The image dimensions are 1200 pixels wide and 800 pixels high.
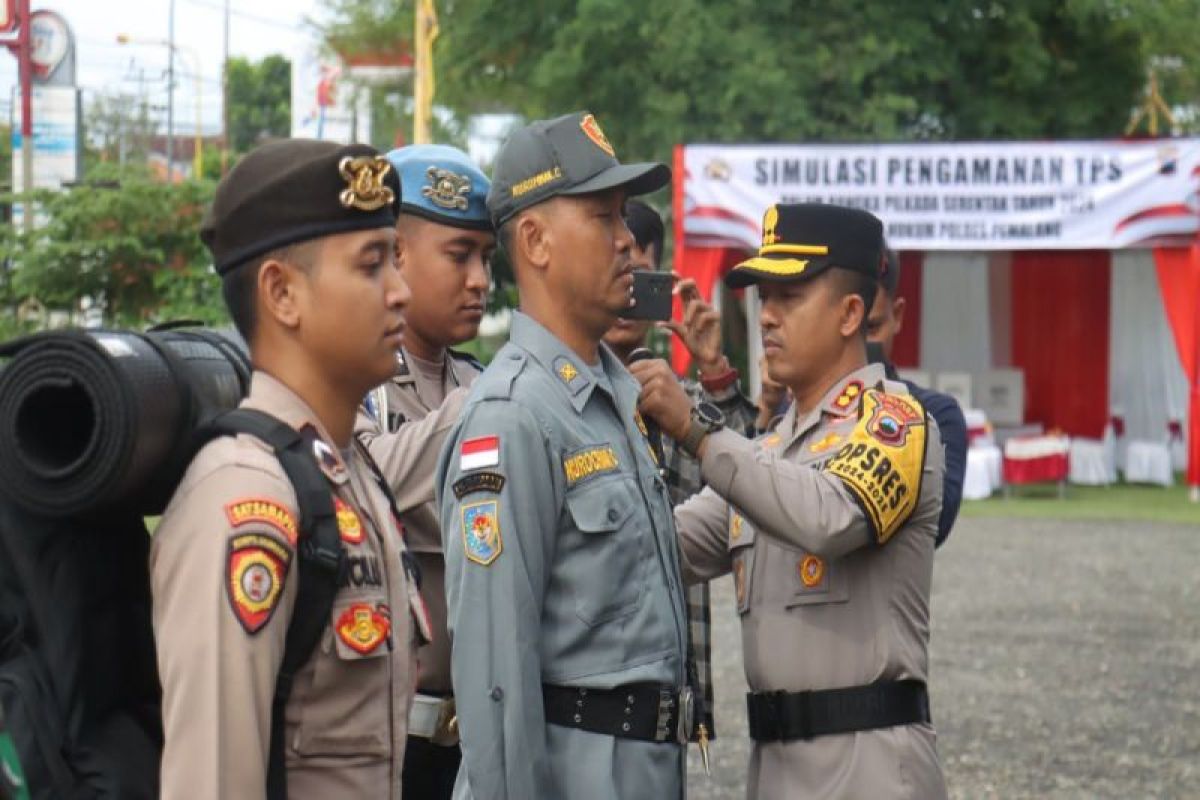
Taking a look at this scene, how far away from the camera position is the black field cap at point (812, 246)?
13.1ft

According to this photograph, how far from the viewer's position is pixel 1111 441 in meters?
24.0

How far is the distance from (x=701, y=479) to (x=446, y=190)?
1.42 metres

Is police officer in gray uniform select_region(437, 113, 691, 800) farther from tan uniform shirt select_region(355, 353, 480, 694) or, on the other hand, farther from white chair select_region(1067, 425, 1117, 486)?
white chair select_region(1067, 425, 1117, 486)

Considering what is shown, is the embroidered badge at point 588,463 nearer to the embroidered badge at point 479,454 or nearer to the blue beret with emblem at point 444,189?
the embroidered badge at point 479,454

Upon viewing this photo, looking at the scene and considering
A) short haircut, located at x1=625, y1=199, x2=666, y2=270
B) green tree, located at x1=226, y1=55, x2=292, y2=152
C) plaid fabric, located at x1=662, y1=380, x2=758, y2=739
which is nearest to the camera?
plaid fabric, located at x1=662, y1=380, x2=758, y2=739

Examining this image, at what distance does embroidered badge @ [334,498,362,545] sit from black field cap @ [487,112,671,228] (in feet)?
3.05

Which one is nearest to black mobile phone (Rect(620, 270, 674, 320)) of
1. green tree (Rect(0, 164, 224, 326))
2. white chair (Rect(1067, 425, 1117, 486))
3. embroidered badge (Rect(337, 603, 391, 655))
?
embroidered badge (Rect(337, 603, 391, 655))

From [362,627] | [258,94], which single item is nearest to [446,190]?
[362,627]

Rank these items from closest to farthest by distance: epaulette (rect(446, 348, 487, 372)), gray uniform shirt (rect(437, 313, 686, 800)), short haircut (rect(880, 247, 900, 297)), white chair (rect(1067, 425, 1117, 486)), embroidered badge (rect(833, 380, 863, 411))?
gray uniform shirt (rect(437, 313, 686, 800)) < embroidered badge (rect(833, 380, 863, 411)) < epaulette (rect(446, 348, 487, 372)) < short haircut (rect(880, 247, 900, 297)) < white chair (rect(1067, 425, 1117, 486))

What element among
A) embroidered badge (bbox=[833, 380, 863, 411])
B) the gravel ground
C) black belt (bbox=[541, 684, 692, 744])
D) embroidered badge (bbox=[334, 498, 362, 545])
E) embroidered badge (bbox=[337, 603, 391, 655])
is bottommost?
the gravel ground

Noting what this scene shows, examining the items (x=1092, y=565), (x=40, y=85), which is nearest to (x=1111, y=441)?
(x=1092, y=565)

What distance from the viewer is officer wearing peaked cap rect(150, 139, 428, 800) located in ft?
7.33

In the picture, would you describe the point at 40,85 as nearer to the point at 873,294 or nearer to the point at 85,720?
the point at 873,294

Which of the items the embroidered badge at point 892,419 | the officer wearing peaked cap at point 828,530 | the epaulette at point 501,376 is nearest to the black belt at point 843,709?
the officer wearing peaked cap at point 828,530
